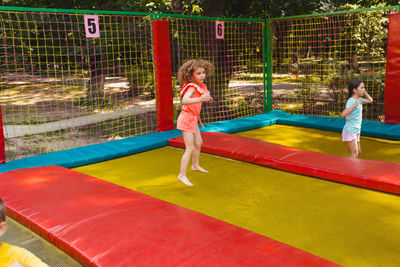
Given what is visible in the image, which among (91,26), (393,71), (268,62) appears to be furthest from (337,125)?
(91,26)

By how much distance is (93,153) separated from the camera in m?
4.96

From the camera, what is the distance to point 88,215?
283cm

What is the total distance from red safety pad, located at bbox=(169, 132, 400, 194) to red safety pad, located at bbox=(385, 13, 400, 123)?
8.94 feet

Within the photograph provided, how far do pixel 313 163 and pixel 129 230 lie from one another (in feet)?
7.61

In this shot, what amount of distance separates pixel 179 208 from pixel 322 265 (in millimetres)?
1208

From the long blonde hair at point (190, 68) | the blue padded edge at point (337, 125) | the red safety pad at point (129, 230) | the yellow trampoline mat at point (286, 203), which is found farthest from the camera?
the blue padded edge at point (337, 125)

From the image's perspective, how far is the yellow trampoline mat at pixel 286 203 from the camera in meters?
2.61

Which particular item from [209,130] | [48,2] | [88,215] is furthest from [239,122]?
[48,2]

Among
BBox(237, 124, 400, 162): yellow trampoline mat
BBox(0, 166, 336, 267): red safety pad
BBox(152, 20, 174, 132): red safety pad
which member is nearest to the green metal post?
BBox(237, 124, 400, 162): yellow trampoline mat

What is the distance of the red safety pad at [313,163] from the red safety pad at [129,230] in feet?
5.48

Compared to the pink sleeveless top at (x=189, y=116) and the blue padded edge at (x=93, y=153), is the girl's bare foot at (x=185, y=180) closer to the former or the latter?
the pink sleeveless top at (x=189, y=116)

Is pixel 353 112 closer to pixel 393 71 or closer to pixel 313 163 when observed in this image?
pixel 313 163

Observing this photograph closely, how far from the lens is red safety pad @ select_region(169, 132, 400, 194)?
3635 mm

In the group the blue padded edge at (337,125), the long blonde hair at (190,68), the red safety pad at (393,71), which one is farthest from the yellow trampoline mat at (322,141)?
the long blonde hair at (190,68)
